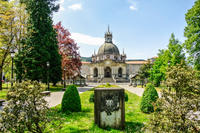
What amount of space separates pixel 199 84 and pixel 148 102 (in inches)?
170

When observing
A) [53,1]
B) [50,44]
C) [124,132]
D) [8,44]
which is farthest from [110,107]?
[53,1]

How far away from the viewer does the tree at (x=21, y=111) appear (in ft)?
10.6

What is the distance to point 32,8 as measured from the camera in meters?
22.2

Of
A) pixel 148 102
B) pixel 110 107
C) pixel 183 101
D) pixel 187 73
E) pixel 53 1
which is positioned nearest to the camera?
pixel 183 101

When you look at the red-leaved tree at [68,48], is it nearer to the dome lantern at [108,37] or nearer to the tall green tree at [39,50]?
the tall green tree at [39,50]

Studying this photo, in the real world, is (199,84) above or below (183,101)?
above

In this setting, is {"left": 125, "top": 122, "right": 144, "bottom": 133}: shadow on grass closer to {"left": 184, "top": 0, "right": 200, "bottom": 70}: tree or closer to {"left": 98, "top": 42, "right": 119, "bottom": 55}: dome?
{"left": 184, "top": 0, "right": 200, "bottom": 70}: tree

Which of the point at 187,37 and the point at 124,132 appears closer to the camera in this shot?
the point at 124,132

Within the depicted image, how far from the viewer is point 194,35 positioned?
1800cm

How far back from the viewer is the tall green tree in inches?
795

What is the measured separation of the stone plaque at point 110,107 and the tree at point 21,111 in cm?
202

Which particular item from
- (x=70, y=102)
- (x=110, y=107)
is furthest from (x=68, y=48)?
(x=110, y=107)

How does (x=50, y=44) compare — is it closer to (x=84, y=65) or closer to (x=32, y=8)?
(x=32, y=8)

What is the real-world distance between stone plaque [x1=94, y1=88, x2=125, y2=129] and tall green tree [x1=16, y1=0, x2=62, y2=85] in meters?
17.5
